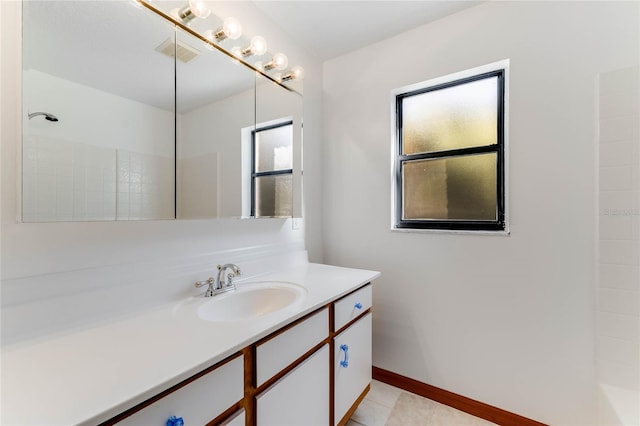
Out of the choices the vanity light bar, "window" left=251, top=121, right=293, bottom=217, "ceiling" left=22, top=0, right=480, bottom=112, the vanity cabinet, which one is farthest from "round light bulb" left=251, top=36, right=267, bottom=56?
the vanity cabinet

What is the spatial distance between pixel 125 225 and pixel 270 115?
1.00 meters

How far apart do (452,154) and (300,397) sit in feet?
5.28

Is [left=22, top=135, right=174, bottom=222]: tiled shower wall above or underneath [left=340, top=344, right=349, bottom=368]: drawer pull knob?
above

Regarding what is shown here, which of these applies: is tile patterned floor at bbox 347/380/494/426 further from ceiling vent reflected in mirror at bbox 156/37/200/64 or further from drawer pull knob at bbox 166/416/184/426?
ceiling vent reflected in mirror at bbox 156/37/200/64

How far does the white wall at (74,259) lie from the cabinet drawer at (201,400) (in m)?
0.52

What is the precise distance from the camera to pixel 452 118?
177cm

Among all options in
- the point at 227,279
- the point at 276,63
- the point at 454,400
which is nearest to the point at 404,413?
the point at 454,400

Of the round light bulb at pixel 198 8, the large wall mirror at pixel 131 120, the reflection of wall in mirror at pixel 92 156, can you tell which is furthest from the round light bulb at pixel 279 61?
the reflection of wall in mirror at pixel 92 156

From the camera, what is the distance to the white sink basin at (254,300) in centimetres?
119

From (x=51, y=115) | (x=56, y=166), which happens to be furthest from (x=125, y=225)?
(x=51, y=115)

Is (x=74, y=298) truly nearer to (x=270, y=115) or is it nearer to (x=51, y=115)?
(x=51, y=115)

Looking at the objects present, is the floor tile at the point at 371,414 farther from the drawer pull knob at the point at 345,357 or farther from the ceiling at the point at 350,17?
the ceiling at the point at 350,17

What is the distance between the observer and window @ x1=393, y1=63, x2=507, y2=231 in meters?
1.61

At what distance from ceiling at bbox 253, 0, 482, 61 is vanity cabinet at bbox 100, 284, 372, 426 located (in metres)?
1.64
